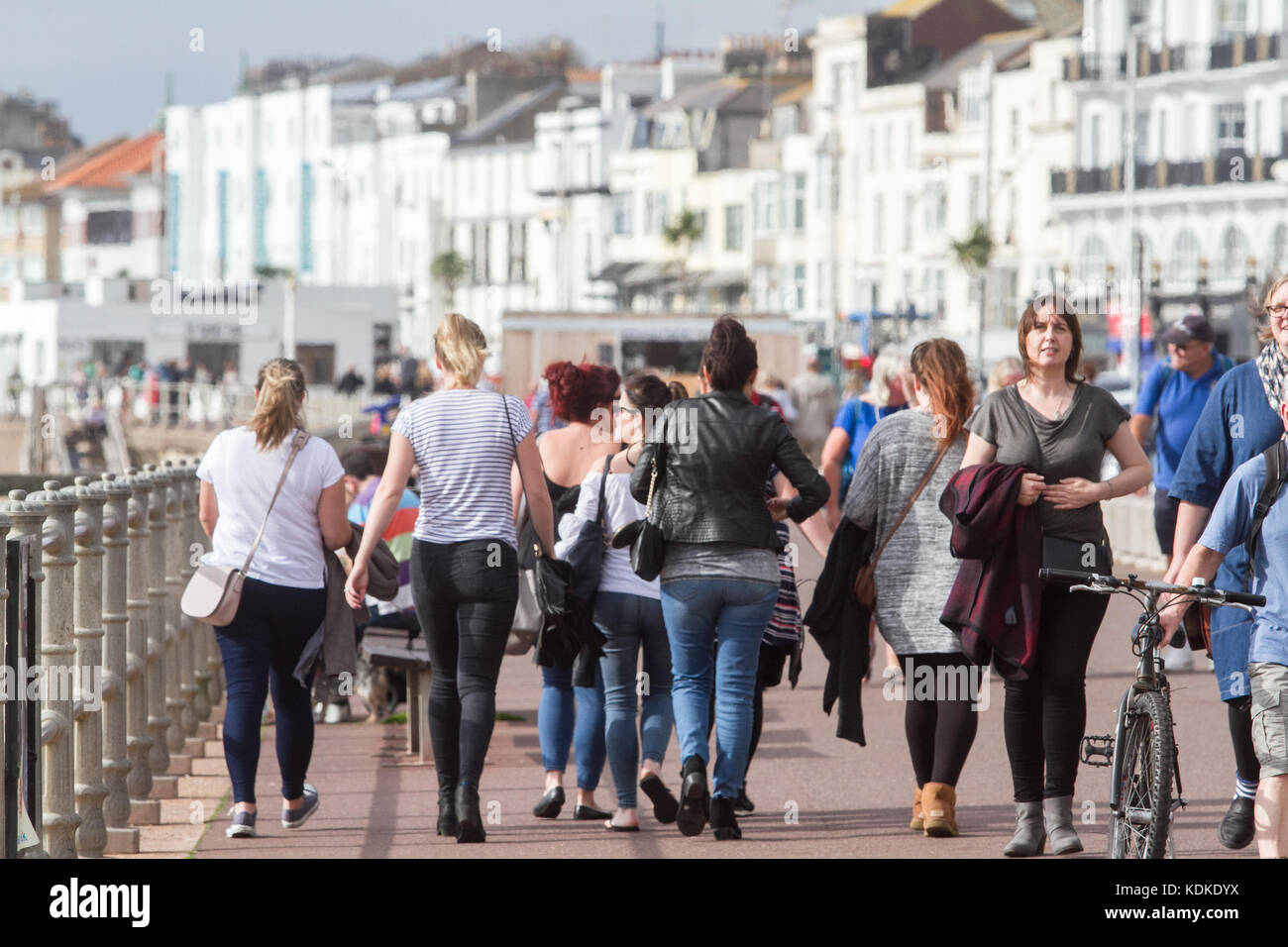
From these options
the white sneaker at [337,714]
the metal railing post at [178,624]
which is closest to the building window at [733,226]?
the white sneaker at [337,714]

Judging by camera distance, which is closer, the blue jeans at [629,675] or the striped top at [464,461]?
the striped top at [464,461]

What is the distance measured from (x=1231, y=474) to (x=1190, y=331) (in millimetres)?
4197

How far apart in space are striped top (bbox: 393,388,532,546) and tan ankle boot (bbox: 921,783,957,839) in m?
1.66

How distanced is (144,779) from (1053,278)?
62.8m

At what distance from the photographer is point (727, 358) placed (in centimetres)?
872

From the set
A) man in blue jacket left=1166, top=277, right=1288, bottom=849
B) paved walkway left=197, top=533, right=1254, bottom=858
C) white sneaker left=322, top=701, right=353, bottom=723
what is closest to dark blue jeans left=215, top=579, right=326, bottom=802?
paved walkway left=197, top=533, right=1254, bottom=858

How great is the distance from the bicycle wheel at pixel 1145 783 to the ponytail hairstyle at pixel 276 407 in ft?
10.7

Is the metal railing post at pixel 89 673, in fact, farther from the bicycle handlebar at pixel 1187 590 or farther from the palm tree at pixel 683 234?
the palm tree at pixel 683 234

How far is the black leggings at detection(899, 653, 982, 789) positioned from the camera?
8734 millimetres

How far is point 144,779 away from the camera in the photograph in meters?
9.59

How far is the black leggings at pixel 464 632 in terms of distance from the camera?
343 inches

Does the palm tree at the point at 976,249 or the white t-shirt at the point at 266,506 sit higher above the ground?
the palm tree at the point at 976,249

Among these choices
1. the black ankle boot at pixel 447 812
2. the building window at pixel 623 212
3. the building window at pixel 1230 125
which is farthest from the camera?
the building window at pixel 623 212

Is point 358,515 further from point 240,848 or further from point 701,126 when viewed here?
point 701,126
